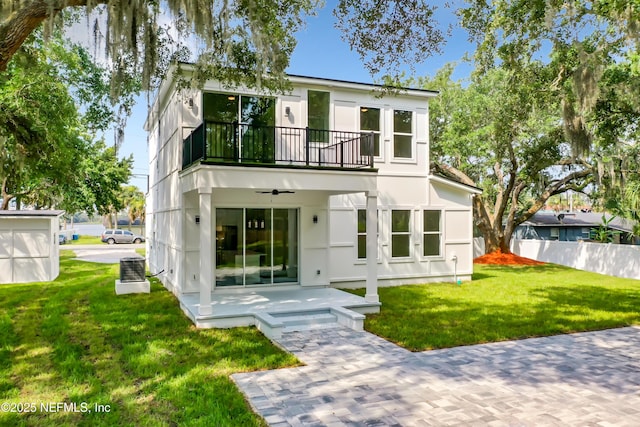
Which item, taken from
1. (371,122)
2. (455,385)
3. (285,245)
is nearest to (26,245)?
(285,245)

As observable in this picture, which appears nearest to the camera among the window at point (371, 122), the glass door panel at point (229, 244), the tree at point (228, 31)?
the tree at point (228, 31)

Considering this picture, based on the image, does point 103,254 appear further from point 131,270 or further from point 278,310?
point 278,310

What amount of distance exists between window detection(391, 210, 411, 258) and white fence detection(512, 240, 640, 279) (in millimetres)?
8993

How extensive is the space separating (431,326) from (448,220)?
6.14m

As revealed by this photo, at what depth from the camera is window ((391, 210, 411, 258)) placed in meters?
12.8

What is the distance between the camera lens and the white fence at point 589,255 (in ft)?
50.8

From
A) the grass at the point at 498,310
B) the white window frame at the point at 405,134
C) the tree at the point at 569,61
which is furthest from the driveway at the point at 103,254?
the tree at the point at 569,61

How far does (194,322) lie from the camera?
816 cm

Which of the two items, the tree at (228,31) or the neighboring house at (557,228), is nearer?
→ the tree at (228,31)

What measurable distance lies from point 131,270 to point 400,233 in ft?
25.6

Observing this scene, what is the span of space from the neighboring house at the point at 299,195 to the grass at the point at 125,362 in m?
1.08

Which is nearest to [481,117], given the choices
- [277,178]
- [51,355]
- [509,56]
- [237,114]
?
[509,56]

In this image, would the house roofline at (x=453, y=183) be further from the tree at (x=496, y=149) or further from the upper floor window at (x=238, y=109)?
the upper floor window at (x=238, y=109)

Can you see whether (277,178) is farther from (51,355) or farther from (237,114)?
(51,355)
